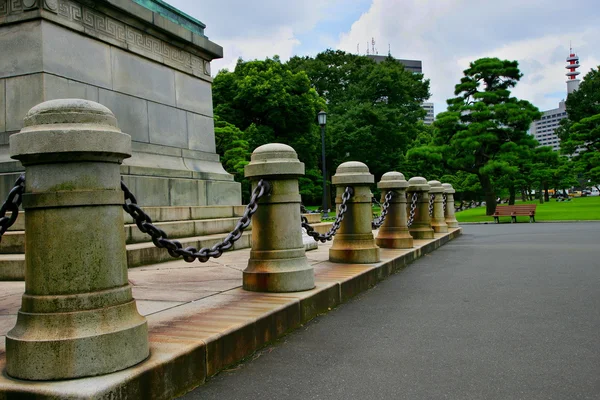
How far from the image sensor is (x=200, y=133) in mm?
11148

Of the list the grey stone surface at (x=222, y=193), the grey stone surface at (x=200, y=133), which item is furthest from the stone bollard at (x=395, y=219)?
the grey stone surface at (x=200, y=133)

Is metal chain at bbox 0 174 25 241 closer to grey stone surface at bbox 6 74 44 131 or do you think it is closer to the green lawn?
grey stone surface at bbox 6 74 44 131

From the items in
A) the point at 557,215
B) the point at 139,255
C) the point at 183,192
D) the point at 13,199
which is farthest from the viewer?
the point at 557,215

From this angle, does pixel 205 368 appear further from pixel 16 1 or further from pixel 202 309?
pixel 16 1

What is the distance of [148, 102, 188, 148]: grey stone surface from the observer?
9820 millimetres

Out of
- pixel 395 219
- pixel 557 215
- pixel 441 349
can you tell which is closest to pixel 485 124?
pixel 557 215

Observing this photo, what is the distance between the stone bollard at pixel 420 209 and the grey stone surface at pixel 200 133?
4.78 metres

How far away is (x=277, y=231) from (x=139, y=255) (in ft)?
8.75

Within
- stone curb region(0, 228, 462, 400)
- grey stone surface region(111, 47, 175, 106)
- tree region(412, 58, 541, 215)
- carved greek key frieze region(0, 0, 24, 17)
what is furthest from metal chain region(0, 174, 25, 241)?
tree region(412, 58, 541, 215)

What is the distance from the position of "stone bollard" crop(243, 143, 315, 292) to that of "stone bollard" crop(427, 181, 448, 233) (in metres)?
10.8

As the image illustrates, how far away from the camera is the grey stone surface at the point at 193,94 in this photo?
10.6 metres

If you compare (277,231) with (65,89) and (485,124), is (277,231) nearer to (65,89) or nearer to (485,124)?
(65,89)

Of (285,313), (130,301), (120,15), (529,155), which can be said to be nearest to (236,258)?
(285,313)

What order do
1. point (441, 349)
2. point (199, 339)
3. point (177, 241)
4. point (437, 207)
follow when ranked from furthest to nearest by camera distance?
point (437, 207), point (441, 349), point (177, 241), point (199, 339)
